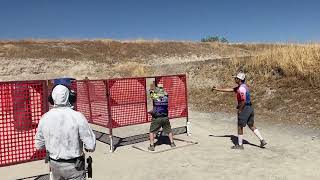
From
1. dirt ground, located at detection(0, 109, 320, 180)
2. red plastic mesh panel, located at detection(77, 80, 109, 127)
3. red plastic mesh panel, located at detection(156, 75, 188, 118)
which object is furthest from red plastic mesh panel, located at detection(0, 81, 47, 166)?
red plastic mesh panel, located at detection(156, 75, 188, 118)

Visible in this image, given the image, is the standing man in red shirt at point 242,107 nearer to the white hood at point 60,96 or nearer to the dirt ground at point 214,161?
the dirt ground at point 214,161

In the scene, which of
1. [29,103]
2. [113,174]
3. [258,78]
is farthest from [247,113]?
[258,78]

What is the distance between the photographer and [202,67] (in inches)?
1033

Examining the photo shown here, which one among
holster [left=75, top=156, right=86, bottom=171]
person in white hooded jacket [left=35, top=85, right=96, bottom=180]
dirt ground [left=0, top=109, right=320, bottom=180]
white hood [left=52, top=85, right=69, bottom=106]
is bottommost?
dirt ground [left=0, top=109, right=320, bottom=180]

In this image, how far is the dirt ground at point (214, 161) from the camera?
8.33m

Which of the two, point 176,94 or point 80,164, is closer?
point 80,164

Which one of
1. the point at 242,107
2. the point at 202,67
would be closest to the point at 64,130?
the point at 242,107

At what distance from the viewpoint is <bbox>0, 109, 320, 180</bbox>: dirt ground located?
8328mm

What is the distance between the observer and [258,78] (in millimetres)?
20609

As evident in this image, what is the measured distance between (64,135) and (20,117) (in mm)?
4174

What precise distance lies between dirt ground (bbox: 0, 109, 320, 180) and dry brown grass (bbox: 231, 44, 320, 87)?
5927mm

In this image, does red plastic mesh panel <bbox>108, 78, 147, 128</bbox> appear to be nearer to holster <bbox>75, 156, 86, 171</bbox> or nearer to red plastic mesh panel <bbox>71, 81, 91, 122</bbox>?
red plastic mesh panel <bbox>71, 81, 91, 122</bbox>

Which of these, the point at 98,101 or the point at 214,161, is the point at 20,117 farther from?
the point at 214,161

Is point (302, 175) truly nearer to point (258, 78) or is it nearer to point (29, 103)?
point (29, 103)
